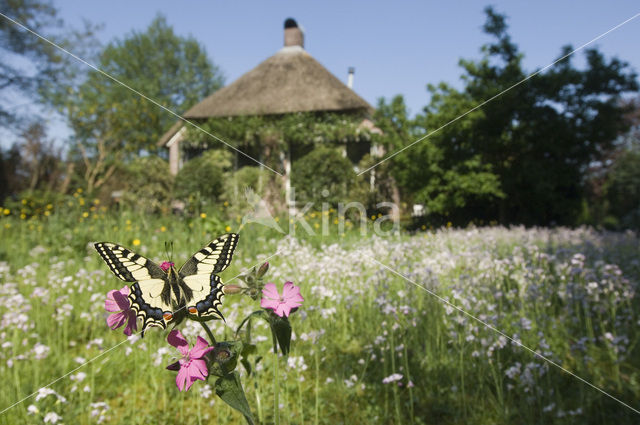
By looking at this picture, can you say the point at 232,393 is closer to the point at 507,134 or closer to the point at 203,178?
the point at 203,178

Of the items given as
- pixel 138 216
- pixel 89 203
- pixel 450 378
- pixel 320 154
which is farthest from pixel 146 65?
pixel 450 378

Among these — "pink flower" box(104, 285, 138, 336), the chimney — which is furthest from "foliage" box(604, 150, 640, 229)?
"pink flower" box(104, 285, 138, 336)

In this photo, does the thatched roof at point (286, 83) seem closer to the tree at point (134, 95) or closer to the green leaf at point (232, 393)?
the tree at point (134, 95)

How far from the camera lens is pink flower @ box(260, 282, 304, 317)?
2.35 ft

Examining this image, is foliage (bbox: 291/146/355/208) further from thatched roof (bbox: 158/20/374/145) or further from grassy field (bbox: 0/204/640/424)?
thatched roof (bbox: 158/20/374/145)

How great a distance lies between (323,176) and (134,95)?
243 cm

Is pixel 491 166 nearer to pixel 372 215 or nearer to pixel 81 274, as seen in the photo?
pixel 372 215

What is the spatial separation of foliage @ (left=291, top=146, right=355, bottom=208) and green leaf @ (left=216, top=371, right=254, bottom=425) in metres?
1.19

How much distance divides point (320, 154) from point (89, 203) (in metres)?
4.51

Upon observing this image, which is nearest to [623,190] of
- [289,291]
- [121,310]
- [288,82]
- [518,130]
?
[518,130]

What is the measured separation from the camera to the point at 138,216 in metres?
4.71

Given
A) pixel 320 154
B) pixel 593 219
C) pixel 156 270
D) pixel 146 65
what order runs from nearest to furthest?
pixel 156 270
pixel 320 154
pixel 593 219
pixel 146 65

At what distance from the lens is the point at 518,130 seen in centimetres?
474

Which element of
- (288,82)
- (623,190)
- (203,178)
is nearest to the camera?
(203,178)
